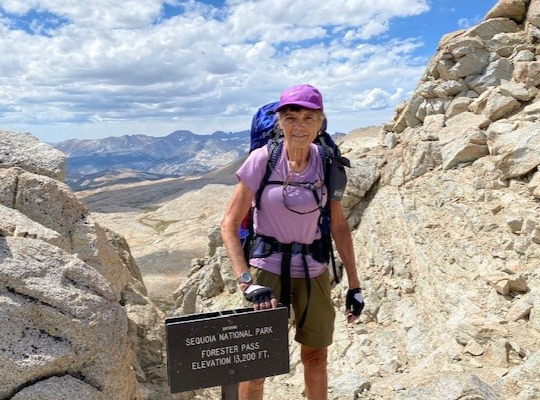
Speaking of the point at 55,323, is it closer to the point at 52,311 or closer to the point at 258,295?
the point at 52,311

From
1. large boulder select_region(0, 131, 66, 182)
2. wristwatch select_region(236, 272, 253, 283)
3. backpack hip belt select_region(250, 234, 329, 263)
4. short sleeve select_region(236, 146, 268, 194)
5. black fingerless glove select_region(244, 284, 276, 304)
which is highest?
large boulder select_region(0, 131, 66, 182)

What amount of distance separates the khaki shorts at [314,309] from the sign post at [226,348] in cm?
112

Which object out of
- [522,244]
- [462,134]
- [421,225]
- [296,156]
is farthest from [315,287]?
[462,134]

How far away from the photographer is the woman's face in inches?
239

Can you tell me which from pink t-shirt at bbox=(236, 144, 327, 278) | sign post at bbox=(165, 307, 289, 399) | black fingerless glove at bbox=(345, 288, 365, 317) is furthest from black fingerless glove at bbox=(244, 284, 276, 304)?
black fingerless glove at bbox=(345, 288, 365, 317)

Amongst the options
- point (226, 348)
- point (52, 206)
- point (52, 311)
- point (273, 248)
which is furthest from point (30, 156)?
point (226, 348)

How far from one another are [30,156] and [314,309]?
20.5 feet

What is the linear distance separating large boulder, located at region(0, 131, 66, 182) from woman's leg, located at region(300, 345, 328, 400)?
5883mm

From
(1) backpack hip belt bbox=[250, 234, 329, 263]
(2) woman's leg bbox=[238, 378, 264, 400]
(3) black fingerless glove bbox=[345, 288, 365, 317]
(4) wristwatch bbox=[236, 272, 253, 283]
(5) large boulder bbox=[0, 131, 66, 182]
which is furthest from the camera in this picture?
(5) large boulder bbox=[0, 131, 66, 182]

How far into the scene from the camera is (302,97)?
6.03 m

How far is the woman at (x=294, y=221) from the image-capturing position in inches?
239

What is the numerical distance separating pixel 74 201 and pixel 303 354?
16.5ft

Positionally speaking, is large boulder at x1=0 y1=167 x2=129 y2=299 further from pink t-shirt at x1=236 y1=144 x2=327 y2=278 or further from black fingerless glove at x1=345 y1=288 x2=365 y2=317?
black fingerless glove at x1=345 y1=288 x2=365 y2=317

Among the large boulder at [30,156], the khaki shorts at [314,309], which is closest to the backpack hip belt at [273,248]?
the khaki shorts at [314,309]
